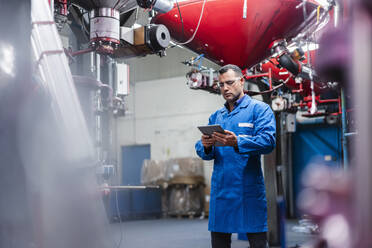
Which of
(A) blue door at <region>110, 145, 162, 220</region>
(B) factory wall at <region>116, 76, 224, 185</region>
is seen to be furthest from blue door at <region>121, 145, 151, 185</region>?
(B) factory wall at <region>116, 76, 224, 185</region>

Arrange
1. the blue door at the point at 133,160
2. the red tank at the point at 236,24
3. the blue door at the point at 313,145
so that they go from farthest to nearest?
the blue door at the point at 133,160 < the blue door at the point at 313,145 < the red tank at the point at 236,24

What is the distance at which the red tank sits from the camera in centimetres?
388

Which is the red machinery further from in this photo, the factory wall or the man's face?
the factory wall

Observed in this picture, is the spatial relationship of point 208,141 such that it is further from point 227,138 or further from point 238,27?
point 238,27

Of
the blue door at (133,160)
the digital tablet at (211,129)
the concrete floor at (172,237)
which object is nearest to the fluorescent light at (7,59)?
the digital tablet at (211,129)

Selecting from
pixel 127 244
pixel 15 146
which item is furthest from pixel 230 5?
pixel 127 244

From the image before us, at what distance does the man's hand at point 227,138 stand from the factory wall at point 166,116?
9.36 m

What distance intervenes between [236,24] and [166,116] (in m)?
8.88

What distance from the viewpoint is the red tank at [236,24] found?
12.7ft

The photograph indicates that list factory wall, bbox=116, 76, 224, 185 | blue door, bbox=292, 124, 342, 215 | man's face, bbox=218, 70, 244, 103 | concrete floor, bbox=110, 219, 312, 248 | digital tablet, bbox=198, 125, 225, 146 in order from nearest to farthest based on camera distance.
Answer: digital tablet, bbox=198, 125, 225, 146 < man's face, bbox=218, 70, 244, 103 < concrete floor, bbox=110, 219, 312, 248 < blue door, bbox=292, 124, 342, 215 < factory wall, bbox=116, 76, 224, 185

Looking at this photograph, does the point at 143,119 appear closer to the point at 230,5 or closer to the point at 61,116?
the point at 230,5

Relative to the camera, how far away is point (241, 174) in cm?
253

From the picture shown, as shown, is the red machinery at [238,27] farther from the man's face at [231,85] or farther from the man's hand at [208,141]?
the man's hand at [208,141]

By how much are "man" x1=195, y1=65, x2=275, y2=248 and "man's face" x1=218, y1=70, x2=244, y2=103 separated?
75 millimetres
